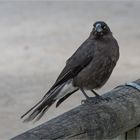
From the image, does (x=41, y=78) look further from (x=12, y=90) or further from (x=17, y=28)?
(x=17, y=28)

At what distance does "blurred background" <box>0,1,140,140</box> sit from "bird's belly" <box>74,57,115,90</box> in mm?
2869

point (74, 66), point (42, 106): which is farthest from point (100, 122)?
point (74, 66)

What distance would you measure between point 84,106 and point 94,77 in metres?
1.67

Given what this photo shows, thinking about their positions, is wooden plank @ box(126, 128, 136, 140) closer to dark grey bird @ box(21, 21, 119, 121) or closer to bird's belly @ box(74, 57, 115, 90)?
dark grey bird @ box(21, 21, 119, 121)

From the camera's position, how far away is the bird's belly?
6.07 meters

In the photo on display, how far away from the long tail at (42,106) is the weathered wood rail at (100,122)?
20.1 inches

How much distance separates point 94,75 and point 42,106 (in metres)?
0.94

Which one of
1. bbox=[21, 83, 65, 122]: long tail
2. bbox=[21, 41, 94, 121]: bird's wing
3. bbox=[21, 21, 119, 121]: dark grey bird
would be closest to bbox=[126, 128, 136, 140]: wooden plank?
bbox=[21, 83, 65, 122]: long tail

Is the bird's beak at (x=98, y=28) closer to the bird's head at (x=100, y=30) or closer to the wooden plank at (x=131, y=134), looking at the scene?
the bird's head at (x=100, y=30)

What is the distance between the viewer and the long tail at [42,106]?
16.6ft

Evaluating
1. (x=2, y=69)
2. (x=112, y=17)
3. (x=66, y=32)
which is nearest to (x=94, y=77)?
(x=2, y=69)

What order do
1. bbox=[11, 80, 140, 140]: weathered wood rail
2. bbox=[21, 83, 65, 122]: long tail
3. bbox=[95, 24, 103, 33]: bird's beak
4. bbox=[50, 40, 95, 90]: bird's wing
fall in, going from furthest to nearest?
bbox=[95, 24, 103, 33]: bird's beak, bbox=[50, 40, 95, 90]: bird's wing, bbox=[21, 83, 65, 122]: long tail, bbox=[11, 80, 140, 140]: weathered wood rail

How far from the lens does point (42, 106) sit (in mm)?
5277

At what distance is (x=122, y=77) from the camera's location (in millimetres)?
10727
